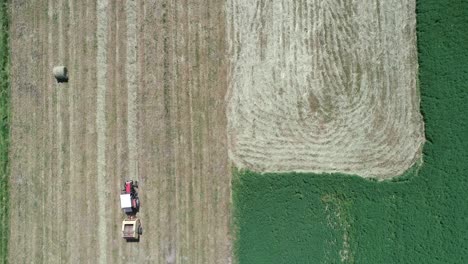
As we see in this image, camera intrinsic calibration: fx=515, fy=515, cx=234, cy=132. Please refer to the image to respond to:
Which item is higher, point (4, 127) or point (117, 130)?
point (4, 127)

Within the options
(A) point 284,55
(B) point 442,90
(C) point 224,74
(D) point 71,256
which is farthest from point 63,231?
(B) point 442,90

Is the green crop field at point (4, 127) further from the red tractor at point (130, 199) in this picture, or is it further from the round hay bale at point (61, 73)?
the red tractor at point (130, 199)

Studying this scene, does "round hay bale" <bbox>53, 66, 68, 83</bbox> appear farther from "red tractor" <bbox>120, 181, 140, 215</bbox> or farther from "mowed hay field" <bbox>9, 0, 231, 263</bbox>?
"red tractor" <bbox>120, 181, 140, 215</bbox>

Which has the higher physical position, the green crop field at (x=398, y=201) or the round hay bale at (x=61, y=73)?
the round hay bale at (x=61, y=73)

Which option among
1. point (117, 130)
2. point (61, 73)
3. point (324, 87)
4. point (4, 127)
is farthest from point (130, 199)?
point (324, 87)

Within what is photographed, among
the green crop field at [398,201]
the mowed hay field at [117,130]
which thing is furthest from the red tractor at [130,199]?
the green crop field at [398,201]

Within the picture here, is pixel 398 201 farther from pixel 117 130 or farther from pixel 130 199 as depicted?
pixel 117 130
